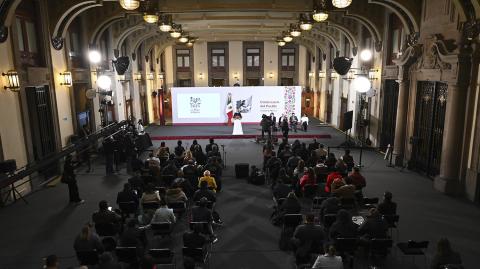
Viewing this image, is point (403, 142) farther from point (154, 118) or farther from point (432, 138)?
point (154, 118)

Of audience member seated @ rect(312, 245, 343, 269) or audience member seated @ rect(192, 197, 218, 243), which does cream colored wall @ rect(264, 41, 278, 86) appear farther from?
audience member seated @ rect(312, 245, 343, 269)

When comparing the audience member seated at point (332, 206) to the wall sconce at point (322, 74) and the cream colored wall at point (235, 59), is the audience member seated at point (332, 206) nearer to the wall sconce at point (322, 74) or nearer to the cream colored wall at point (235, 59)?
the wall sconce at point (322, 74)

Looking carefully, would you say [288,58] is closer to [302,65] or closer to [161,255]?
[302,65]

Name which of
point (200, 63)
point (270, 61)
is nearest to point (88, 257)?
point (200, 63)

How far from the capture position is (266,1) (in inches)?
579

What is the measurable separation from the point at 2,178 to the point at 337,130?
19.1 metres

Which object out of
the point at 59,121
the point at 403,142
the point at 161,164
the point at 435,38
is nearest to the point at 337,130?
the point at 403,142

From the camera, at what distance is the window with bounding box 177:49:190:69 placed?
3431cm

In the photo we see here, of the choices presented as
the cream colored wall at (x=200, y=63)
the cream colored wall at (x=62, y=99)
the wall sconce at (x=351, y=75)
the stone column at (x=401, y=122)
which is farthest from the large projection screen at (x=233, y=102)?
the cream colored wall at (x=200, y=63)

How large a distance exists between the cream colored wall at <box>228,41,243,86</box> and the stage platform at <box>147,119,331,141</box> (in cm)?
1089

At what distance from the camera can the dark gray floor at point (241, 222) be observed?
290 inches

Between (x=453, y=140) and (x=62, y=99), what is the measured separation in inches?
549

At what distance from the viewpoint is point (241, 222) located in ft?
29.8

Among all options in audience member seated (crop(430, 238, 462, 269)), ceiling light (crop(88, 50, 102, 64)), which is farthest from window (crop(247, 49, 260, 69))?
audience member seated (crop(430, 238, 462, 269))
